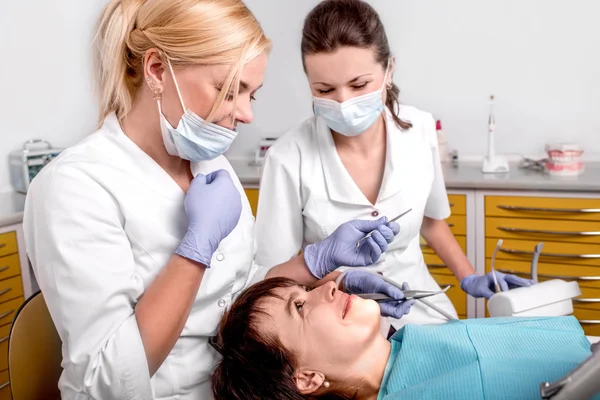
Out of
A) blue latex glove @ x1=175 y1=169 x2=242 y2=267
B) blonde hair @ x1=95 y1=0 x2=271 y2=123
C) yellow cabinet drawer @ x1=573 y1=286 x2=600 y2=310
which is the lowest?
yellow cabinet drawer @ x1=573 y1=286 x2=600 y2=310

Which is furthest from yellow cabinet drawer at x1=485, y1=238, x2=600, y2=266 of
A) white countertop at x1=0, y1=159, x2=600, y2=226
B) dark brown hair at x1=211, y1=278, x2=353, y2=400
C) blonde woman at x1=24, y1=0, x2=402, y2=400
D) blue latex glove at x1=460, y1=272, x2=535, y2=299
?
blonde woman at x1=24, y1=0, x2=402, y2=400

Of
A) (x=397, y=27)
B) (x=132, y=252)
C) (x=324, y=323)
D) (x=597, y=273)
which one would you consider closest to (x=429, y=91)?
(x=397, y=27)

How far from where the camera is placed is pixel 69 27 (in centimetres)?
351

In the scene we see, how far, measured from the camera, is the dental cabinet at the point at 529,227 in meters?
2.82

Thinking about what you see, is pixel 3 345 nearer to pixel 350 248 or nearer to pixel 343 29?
pixel 350 248

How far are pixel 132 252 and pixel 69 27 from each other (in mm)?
2548

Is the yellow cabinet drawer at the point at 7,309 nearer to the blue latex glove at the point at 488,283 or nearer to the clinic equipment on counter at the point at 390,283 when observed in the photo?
the clinic equipment on counter at the point at 390,283

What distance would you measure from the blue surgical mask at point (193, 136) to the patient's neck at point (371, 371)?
61 centimetres

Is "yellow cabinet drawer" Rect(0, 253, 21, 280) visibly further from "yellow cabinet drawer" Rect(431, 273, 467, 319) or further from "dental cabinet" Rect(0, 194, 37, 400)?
"yellow cabinet drawer" Rect(431, 273, 467, 319)

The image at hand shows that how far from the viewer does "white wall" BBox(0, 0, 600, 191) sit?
3.23 m

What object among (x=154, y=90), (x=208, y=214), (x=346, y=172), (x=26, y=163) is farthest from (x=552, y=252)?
(x=26, y=163)

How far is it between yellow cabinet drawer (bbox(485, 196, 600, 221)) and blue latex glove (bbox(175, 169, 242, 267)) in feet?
5.94

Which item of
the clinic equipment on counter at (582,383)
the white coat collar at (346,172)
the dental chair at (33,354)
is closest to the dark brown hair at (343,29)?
the white coat collar at (346,172)

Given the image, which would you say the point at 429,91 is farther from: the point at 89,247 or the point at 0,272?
the point at 89,247
